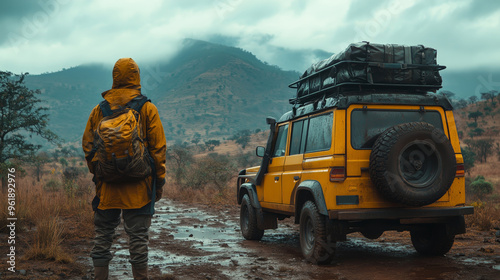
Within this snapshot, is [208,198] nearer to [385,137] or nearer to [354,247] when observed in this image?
[354,247]

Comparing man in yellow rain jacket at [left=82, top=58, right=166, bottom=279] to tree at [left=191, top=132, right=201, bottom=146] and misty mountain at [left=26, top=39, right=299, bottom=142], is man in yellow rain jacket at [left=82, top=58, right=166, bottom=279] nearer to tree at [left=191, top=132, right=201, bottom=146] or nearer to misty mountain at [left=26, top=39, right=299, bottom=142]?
tree at [left=191, top=132, right=201, bottom=146]

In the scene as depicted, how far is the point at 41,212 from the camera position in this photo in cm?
907

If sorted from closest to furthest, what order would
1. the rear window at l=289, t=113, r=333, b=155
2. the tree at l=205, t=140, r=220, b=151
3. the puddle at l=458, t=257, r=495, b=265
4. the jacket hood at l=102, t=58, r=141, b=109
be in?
1. the jacket hood at l=102, t=58, r=141, b=109
2. the puddle at l=458, t=257, r=495, b=265
3. the rear window at l=289, t=113, r=333, b=155
4. the tree at l=205, t=140, r=220, b=151

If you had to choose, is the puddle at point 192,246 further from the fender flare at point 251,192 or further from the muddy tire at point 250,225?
the fender flare at point 251,192

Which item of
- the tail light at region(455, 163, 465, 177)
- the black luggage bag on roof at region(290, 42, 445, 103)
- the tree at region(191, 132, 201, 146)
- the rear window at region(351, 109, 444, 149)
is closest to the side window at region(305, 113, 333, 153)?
the rear window at region(351, 109, 444, 149)

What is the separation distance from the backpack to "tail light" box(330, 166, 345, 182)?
240 centimetres

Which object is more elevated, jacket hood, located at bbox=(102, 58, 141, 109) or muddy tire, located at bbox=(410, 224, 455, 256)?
jacket hood, located at bbox=(102, 58, 141, 109)

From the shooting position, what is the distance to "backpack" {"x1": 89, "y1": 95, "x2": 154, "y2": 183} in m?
4.16

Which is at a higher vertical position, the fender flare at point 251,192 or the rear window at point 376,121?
the rear window at point 376,121

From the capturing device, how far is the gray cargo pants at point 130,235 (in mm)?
4375

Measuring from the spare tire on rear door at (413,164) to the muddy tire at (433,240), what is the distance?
36.2 inches

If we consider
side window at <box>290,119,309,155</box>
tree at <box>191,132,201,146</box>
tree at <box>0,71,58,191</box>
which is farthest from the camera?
tree at <box>191,132,201,146</box>

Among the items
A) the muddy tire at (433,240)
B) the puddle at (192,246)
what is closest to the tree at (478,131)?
the puddle at (192,246)

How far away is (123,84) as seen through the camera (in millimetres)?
4648
